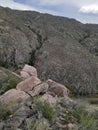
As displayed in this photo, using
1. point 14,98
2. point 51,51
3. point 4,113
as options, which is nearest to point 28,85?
point 14,98

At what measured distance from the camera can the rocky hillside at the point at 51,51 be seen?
6444cm

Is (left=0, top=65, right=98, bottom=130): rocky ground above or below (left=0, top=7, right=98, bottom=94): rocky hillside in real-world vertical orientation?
above

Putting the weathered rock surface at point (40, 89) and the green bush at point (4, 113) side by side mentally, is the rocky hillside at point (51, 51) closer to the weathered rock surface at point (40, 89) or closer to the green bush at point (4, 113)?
the weathered rock surface at point (40, 89)

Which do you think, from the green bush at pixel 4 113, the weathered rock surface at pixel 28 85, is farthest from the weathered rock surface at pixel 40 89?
the green bush at pixel 4 113

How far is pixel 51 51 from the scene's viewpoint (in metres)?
70.5

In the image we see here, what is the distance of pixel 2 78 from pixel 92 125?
19.4 m

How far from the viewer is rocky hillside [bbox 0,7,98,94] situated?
6444cm

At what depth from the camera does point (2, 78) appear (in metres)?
36.8

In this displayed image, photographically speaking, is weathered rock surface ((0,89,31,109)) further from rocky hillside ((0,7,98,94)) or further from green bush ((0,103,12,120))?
rocky hillside ((0,7,98,94))

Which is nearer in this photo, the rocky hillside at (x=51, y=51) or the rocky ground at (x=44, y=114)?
the rocky ground at (x=44, y=114)

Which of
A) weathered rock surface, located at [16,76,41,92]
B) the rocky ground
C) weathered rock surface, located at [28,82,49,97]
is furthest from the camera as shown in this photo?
weathered rock surface, located at [16,76,41,92]

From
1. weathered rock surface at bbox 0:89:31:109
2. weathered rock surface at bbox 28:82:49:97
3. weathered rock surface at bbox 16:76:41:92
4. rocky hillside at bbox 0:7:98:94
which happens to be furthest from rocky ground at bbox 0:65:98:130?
rocky hillside at bbox 0:7:98:94

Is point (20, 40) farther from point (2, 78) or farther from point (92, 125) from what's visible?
point (92, 125)

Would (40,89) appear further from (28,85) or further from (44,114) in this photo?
(44,114)
